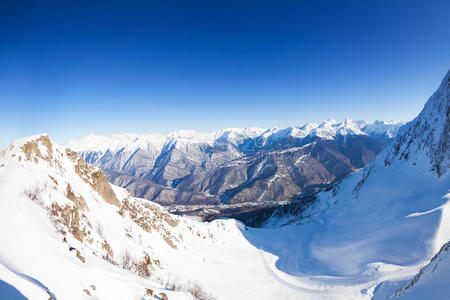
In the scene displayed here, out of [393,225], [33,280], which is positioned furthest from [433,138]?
[33,280]

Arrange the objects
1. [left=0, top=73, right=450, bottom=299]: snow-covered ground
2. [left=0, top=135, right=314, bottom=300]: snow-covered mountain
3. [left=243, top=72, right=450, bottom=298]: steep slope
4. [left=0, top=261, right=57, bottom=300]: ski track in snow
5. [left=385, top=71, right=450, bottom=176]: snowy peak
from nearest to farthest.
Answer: [left=0, top=261, right=57, bottom=300]: ski track in snow < [left=0, top=135, right=314, bottom=300]: snow-covered mountain < [left=0, top=73, right=450, bottom=299]: snow-covered ground < [left=243, top=72, right=450, bottom=298]: steep slope < [left=385, top=71, right=450, bottom=176]: snowy peak

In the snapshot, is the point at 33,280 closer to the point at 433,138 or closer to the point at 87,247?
the point at 87,247

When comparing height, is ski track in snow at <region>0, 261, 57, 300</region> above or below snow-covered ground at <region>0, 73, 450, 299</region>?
above

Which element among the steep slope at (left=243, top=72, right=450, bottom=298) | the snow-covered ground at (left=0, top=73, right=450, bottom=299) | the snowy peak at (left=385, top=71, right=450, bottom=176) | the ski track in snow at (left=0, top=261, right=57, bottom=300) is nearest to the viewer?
the ski track in snow at (left=0, top=261, right=57, bottom=300)

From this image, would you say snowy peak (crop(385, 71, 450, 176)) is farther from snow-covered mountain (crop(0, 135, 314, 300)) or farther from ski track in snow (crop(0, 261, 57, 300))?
ski track in snow (crop(0, 261, 57, 300))

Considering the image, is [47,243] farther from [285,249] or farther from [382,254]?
[285,249]

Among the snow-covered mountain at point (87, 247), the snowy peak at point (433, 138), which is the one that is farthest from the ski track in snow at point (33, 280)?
the snowy peak at point (433, 138)

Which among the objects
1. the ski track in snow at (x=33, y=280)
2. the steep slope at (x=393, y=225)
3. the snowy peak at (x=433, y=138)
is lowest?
the steep slope at (x=393, y=225)

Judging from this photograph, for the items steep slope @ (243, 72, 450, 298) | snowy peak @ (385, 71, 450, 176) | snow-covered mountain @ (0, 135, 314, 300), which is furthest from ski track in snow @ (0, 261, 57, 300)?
snowy peak @ (385, 71, 450, 176)

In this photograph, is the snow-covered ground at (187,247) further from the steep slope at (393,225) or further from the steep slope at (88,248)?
the steep slope at (393,225)
